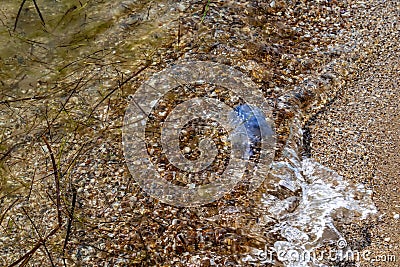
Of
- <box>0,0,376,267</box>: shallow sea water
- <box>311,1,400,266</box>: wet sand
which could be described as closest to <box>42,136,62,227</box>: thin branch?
<box>0,0,376,267</box>: shallow sea water

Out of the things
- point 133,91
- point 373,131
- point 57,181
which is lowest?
point 57,181

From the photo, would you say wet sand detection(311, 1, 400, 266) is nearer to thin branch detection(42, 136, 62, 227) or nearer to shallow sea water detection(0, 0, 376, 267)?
shallow sea water detection(0, 0, 376, 267)

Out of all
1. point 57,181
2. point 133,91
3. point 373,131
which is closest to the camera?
point 57,181

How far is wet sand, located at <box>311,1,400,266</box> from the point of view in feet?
10.5

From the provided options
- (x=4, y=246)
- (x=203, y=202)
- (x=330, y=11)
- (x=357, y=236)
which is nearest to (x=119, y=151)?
(x=203, y=202)

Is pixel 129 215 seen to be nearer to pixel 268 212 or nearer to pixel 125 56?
pixel 268 212

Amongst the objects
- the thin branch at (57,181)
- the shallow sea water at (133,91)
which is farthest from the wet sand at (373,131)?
the thin branch at (57,181)

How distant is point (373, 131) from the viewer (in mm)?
3699

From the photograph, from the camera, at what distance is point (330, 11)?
4609 millimetres

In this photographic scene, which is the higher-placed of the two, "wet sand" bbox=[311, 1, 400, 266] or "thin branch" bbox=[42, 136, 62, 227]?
"wet sand" bbox=[311, 1, 400, 266]

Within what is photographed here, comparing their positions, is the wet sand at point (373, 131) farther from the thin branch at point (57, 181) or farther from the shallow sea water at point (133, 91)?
the thin branch at point (57, 181)

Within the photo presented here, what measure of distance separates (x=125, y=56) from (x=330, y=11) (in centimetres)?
199

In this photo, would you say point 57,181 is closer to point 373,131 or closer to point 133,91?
point 133,91

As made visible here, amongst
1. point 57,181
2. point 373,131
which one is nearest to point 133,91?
point 57,181
